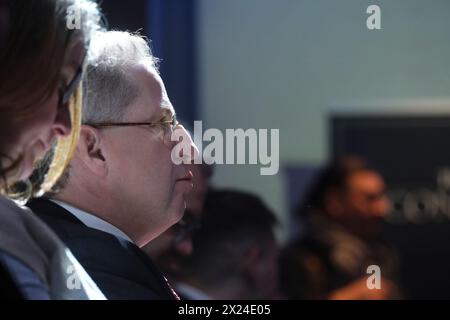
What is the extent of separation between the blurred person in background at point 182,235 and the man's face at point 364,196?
142 cm

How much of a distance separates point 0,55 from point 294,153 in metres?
3.39

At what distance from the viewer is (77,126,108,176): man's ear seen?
1771 mm

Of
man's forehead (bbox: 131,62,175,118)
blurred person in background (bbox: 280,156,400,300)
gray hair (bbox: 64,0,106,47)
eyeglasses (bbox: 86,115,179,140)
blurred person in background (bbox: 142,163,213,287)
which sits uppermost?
gray hair (bbox: 64,0,106,47)

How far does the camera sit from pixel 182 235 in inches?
99.1

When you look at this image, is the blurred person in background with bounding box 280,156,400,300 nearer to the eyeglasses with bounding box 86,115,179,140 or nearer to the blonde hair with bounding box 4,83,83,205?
the eyeglasses with bounding box 86,115,179,140

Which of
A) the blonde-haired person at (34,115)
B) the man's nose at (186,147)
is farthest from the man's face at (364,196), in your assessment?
the blonde-haired person at (34,115)

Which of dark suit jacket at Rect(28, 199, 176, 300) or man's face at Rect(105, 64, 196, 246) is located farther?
man's face at Rect(105, 64, 196, 246)

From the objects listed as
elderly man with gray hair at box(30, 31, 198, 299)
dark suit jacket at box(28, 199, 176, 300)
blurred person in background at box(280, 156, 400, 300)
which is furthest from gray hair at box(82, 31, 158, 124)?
blurred person in background at box(280, 156, 400, 300)

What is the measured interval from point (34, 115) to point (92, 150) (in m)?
0.56

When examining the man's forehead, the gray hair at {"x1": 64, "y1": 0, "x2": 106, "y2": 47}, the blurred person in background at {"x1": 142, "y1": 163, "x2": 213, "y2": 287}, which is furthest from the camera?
the blurred person in background at {"x1": 142, "y1": 163, "x2": 213, "y2": 287}

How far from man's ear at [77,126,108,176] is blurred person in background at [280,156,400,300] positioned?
1.61m

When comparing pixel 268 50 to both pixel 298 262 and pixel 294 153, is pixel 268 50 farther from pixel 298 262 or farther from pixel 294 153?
pixel 298 262

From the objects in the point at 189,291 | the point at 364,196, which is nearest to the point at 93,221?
the point at 189,291

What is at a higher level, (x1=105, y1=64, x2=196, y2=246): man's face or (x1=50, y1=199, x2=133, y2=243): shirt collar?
(x1=105, y1=64, x2=196, y2=246): man's face
